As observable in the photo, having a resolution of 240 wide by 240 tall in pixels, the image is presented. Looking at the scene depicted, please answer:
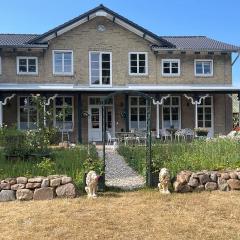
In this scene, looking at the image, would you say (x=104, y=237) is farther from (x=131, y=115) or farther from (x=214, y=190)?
(x=131, y=115)

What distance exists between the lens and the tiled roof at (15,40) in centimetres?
2502

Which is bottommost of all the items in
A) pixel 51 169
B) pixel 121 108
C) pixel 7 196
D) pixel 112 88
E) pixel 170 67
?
pixel 7 196

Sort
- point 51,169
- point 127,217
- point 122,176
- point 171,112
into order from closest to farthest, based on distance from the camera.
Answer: point 127,217, point 51,169, point 122,176, point 171,112

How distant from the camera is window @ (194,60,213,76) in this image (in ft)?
89.5

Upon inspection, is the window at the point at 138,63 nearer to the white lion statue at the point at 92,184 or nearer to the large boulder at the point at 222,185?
the large boulder at the point at 222,185

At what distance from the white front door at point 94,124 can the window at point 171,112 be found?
4.08 m

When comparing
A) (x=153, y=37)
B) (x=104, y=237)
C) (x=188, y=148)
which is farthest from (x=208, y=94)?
(x=104, y=237)

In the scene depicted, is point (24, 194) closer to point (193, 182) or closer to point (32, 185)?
point (32, 185)

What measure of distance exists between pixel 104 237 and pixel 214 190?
4.10 metres

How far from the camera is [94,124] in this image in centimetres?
2653

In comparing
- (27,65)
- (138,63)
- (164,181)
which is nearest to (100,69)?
(138,63)

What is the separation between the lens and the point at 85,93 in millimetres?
25312

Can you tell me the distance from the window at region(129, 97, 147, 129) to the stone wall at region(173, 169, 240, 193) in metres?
16.6

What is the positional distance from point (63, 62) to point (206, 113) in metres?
9.57
